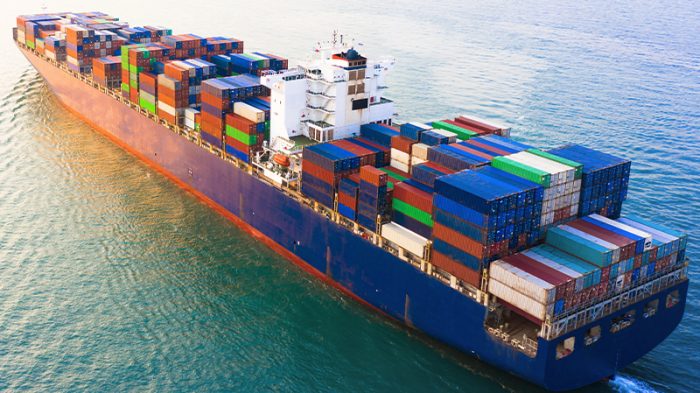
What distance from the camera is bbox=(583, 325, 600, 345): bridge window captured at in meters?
35.0

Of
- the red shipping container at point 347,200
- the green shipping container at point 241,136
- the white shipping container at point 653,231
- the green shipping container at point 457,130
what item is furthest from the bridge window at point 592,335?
the green shipping container at point 241,136

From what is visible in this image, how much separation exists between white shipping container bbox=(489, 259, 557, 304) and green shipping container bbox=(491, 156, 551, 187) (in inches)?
195

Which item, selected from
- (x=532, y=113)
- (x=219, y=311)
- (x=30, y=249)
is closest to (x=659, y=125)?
(x=532, y=113)

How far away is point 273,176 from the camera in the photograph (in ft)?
166

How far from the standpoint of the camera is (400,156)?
1843 inches

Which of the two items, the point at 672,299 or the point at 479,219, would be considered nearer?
the point at 479,219

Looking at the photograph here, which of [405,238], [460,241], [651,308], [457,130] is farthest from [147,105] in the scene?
[651,308]

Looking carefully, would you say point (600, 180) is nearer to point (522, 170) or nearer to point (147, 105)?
point (522, 170)

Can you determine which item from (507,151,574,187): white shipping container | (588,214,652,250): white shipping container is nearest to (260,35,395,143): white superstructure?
(507,151,574,187): white shipping container

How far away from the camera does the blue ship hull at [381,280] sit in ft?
116

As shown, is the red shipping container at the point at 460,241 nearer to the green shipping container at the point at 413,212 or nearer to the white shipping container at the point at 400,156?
the green shipping container at the point at 413,212

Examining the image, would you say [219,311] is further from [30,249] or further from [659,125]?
[659,125]

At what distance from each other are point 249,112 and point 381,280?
1907 centimetres

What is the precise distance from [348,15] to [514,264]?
9977cm
